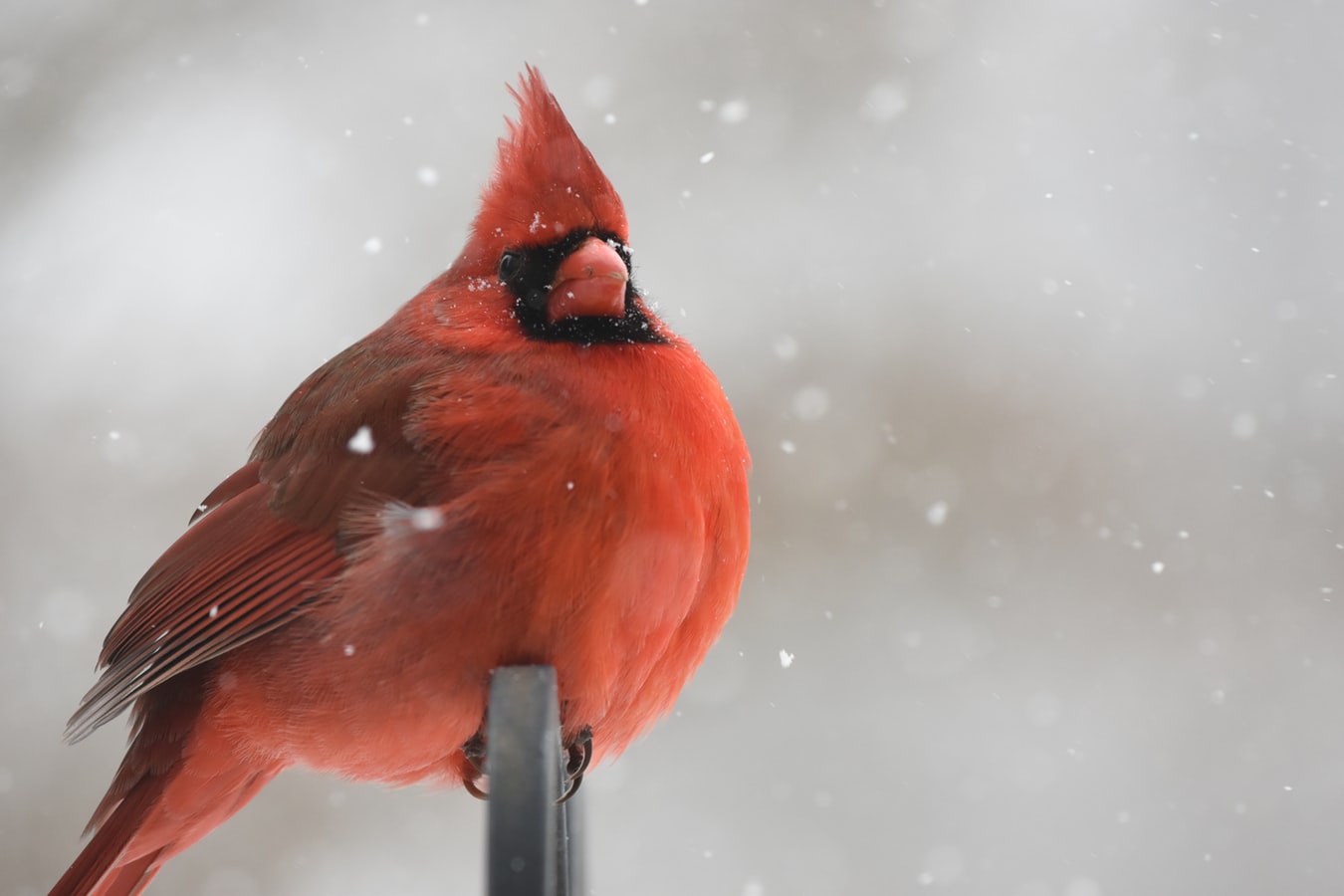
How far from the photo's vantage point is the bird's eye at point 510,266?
1610mm

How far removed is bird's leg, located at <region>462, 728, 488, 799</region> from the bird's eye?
0.55 meters

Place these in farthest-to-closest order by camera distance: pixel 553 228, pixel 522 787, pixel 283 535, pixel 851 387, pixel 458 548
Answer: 1. pixel 851 387
2. pixel 283 535
3. pixel 553 228
4. pixel 458 548
5. pixel 522 787

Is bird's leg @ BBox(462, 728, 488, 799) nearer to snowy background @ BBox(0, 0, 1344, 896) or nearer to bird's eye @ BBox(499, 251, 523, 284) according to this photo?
bird's eye @ BBox(499, 251, 523, 284)

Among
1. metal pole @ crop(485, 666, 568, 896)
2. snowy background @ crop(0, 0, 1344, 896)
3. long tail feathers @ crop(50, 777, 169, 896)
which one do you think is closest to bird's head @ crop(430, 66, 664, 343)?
metal pole @ crop(485, 666, 568, 896)

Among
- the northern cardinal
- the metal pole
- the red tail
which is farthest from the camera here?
the red tail

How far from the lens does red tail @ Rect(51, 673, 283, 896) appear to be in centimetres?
166

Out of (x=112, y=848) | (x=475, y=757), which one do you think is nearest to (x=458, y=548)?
(x=475, y=757)

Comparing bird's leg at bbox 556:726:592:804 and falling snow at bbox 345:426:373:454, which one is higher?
falling snow at bbox 345:426:373:454

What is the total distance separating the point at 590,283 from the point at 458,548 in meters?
0.33

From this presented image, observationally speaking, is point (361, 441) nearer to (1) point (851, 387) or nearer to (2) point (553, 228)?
(2) point (553, 228)

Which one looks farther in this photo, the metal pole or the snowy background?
the snowy background

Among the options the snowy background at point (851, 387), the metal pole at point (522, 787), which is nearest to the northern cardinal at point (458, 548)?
the metal pole at point (522, 787)

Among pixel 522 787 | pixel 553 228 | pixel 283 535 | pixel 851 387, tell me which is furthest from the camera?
pixel 851 387

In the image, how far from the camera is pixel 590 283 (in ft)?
4.88
